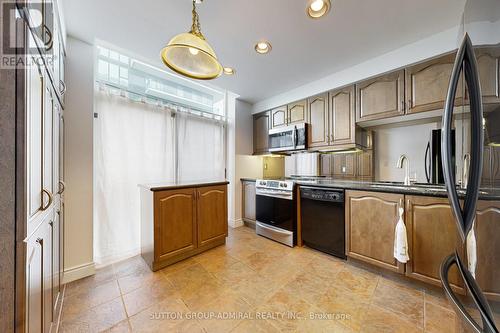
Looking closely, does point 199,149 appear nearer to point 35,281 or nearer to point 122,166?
point 122,166

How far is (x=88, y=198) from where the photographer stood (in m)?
1.85

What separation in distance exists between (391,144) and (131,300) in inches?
130

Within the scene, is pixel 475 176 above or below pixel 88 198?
above

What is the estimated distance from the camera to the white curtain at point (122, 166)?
2.05m

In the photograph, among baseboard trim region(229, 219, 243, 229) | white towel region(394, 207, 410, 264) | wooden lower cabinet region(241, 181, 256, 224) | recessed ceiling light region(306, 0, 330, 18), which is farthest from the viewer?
baseboard trim region(229, 219, 243, 229)

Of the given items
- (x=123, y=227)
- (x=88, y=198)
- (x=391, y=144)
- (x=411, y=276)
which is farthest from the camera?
(x=391, y=144)

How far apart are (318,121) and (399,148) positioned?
3.52 ft

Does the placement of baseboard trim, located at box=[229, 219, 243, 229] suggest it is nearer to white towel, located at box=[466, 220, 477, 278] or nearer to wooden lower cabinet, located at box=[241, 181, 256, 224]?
wooden lower cabinet, located at box=[241, 181, 256, 224]

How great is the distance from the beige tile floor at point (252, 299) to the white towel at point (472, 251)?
1.00m

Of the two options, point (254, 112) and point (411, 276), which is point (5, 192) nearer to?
point (411, 276)

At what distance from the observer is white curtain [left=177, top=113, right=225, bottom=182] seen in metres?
2.81

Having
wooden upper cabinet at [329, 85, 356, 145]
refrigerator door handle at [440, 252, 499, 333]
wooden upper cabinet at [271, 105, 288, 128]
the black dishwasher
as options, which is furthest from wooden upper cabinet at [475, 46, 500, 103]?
wooden upper cabinet at [271, 105, 288, 128]

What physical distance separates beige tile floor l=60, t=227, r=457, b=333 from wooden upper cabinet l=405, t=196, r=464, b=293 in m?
0.21

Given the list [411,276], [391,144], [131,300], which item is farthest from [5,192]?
[391,144]
